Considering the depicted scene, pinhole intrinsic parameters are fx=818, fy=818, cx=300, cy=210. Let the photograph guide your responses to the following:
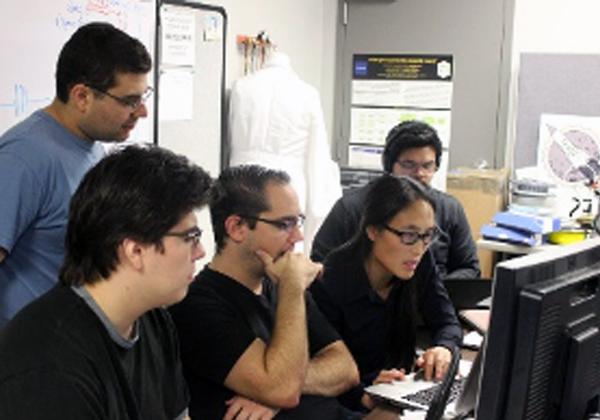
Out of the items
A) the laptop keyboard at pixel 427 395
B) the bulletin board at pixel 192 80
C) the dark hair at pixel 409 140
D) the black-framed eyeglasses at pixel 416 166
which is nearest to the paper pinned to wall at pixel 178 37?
the bulletin board at pixel 192 80

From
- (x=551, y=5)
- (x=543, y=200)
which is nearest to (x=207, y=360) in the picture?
(x=543, y=200)

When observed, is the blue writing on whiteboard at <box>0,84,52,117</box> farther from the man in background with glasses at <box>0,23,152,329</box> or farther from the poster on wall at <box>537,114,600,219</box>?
the poster on wall at <box>537,114,600,219</box>

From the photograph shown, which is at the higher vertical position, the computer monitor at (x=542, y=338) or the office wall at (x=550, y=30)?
the office wall at (x=550, y=30)

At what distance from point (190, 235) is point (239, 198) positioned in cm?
64

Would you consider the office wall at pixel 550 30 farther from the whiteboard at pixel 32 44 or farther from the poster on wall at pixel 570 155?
the whiteboard at pixel 32 44

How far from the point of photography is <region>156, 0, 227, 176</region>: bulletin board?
3736mm

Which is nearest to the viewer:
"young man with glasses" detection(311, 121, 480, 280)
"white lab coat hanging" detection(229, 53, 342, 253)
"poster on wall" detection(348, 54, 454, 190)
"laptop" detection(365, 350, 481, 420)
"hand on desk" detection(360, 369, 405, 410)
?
"laptop" detection(365, 350, 481, 420)

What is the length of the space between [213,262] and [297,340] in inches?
11.7

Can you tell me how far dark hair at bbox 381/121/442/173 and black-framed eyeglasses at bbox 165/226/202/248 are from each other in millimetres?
1871

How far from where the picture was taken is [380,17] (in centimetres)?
518

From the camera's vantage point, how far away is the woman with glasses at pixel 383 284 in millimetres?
2352

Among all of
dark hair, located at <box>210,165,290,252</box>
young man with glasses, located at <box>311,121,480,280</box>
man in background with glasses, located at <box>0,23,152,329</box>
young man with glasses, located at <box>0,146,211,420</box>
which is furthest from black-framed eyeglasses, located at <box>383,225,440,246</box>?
young man with glasses, located at <box>0,146,211,420</box>

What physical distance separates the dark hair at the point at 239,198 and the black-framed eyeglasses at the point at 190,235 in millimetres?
571

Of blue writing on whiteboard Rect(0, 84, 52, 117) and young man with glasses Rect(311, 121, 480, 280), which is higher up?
blue writing on whiteboard Rect(0, 84, 52, 117)
